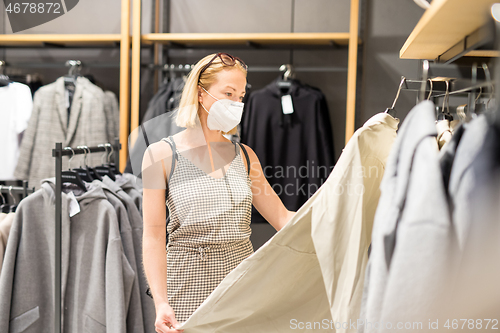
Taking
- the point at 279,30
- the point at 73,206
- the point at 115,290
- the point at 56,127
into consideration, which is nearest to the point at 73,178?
the point at 73,206

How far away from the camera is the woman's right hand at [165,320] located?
86 cm

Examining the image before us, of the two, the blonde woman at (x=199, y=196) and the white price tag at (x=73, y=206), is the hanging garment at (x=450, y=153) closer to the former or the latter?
the blonde woman at (x=199, y=196)

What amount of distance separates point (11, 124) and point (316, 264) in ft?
6.34

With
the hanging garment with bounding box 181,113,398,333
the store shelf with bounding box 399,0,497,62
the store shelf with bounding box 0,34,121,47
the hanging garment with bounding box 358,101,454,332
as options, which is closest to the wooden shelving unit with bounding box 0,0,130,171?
the store shelf with bounding box 0,34,121,47

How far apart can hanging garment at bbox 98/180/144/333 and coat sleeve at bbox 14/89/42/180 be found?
3.36 ft

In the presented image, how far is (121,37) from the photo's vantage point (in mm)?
2047

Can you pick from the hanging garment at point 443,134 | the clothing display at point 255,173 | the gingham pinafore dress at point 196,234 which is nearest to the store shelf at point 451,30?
the clothing display at point 255,173

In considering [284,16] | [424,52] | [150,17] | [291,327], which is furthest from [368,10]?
[291,327]

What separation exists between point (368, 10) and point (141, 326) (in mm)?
1714

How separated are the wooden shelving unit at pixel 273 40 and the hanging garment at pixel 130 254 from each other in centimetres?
78

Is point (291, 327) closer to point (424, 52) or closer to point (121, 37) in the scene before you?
point (424, 52)

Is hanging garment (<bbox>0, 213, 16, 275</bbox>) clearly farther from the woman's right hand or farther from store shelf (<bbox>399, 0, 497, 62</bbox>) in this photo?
store shelf (<bbox>399, 0, 497, 62</bbox>)

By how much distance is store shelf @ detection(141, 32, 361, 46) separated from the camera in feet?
6.33

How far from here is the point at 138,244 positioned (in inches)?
52.9
